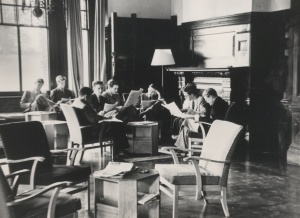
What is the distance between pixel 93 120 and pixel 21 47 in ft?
11.2

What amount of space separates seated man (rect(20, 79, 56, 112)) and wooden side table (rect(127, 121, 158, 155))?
5.71 feet

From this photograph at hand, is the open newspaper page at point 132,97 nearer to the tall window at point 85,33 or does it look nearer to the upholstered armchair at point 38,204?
the tall window at point 85,33

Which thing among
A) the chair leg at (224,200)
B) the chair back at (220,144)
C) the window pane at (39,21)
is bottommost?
the chair leg at (224,200)

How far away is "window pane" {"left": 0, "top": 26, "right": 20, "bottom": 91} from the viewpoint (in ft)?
28.3

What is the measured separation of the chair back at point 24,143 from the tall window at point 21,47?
16.1ft

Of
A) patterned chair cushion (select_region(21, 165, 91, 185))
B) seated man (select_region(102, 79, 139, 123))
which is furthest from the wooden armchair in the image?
patterned chair cushion (select_region(21, 165, 91, 185))

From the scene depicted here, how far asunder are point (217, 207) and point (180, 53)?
226 inches

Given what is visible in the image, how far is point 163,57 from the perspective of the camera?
904 cm

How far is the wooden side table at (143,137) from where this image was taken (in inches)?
283

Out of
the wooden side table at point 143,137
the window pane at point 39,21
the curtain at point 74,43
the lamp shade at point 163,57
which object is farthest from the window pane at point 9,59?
the wooden side table at point 143,137

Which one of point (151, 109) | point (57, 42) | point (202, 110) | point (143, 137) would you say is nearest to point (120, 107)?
point (143, 137)

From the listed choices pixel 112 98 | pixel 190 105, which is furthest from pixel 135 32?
pixel 190 105

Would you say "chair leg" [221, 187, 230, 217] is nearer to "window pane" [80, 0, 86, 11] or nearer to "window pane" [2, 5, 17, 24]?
"window pane" [2, 5, 17, 24]

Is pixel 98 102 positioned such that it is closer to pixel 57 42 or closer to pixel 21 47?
pixel 57 42
